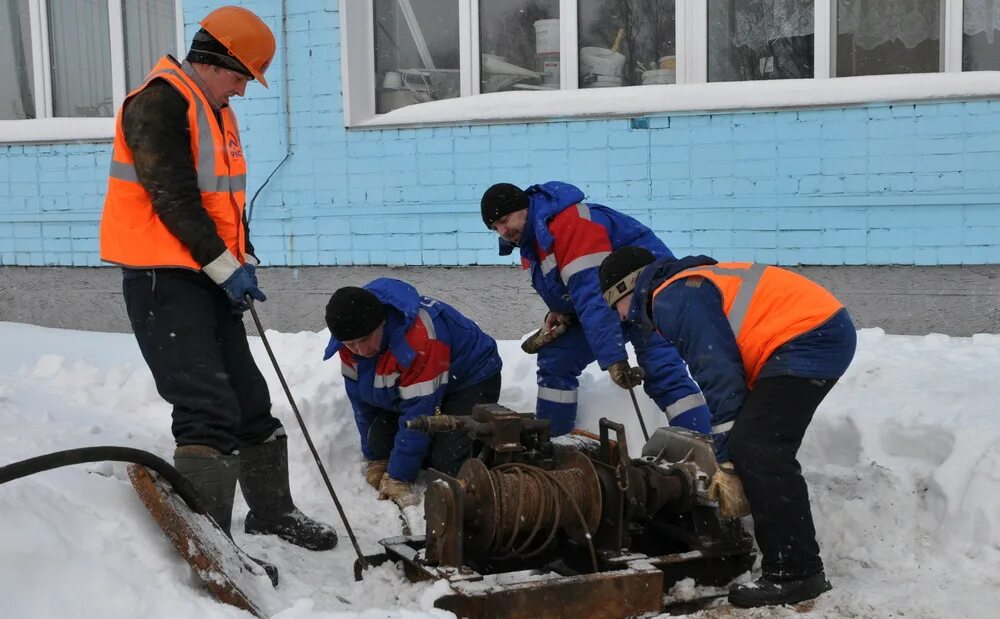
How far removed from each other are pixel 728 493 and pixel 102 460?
2136 mm

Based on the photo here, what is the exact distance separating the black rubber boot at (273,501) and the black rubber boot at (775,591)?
65.3 inches

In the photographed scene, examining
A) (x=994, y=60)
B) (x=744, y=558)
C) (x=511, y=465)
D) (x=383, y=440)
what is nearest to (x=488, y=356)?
(x=383, y=440)

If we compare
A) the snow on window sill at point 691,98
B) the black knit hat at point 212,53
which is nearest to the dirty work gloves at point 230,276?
the black knit hat at point 212,53

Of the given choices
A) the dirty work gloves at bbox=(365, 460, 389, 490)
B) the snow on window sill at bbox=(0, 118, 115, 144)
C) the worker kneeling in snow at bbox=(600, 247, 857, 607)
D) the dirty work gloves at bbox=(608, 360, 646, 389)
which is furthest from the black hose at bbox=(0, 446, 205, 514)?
the snow on window sill at bbox=(0, 118, 115, 144)

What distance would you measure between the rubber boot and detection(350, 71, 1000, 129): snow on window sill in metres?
4.15

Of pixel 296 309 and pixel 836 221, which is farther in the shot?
pixel 296 309

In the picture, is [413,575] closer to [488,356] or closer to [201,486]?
[201,486]

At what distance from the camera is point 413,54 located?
770 centimetres

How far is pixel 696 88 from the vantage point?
6.83m

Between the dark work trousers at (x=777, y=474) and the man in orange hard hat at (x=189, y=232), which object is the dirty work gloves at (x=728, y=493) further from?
the man in orange hard hat at (x=189, y=232)

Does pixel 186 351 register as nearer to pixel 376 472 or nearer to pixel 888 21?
pixel 376 472

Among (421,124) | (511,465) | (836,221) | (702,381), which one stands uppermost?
(421,124)

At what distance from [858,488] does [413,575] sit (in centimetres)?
205

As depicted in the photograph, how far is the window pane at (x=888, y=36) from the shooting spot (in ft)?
21.9
